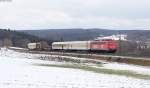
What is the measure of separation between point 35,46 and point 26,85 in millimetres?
119568

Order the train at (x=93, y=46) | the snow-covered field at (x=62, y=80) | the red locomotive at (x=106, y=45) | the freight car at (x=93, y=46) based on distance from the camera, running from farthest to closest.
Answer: the train at (x=93, y=46)
the freight car at (x=93, y=46)
the red locomotive at (x=106, y=45)
the snow-covered field at (x=62, y=80)

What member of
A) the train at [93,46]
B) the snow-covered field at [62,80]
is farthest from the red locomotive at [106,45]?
the snow-covered field at [62,80]

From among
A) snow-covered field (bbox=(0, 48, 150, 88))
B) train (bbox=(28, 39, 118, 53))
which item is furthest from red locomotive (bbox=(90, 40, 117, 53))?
snow-covered field (bbox=(0, 48, 150, 88))

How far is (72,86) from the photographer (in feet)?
70.8

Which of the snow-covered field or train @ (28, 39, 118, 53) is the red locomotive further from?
the snow-covered field

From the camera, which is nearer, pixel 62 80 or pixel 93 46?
pixel 62 80

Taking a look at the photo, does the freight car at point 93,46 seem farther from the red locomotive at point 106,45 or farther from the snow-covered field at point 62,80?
the snow-covered field at point 62,80

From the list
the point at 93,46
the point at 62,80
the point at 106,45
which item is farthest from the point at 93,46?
the point at 62,80

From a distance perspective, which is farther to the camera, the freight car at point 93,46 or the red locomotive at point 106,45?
the freight car at point 93,46

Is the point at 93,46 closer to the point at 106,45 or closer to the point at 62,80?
the point at 106,45

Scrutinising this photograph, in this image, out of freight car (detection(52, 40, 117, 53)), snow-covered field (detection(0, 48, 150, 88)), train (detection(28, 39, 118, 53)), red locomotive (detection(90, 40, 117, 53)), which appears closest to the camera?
snow-covered field (detection(0, 48, 150, 88))

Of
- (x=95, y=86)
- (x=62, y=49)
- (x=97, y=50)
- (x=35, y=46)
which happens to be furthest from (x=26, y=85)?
(x=35, y=46)

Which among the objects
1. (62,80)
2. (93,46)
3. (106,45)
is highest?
(106,45)

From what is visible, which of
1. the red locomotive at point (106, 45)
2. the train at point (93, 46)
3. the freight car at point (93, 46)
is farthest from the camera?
the train at point (93, 46)
